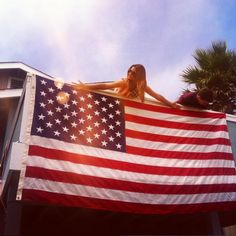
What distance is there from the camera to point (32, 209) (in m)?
7.46

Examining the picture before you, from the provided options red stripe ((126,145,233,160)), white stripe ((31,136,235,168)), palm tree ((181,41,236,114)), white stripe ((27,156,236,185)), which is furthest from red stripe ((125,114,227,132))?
palm tree ((181,41,236,114))

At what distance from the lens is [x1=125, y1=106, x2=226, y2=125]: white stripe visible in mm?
5906

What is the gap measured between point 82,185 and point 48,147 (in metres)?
0.72

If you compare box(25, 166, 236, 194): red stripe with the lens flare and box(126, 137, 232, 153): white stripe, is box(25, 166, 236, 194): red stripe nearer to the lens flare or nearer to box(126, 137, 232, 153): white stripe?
box(126, 137, 232, 153): white stripe

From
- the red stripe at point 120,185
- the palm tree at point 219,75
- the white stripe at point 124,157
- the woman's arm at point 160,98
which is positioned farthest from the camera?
the palm tree at point 219,75

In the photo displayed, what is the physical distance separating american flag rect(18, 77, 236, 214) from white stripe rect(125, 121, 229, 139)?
0.07 ft

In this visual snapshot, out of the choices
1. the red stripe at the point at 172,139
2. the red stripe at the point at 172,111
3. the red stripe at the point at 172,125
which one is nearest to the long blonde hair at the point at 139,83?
the red stripe at the point at 172,111

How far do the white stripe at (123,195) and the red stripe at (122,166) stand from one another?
0.37 meters

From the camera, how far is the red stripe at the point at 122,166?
4.49 m

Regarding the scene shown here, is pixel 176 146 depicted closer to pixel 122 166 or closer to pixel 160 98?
pixel 160 98

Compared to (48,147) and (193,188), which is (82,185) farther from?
(193,188)

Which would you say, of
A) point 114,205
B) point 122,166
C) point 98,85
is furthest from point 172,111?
point 114,205

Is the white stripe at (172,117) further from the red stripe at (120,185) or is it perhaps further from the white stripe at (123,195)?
the white stripe at (123,195)

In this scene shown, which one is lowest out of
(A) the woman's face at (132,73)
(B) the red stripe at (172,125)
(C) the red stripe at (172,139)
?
(C) the red stripe at (172,139)
